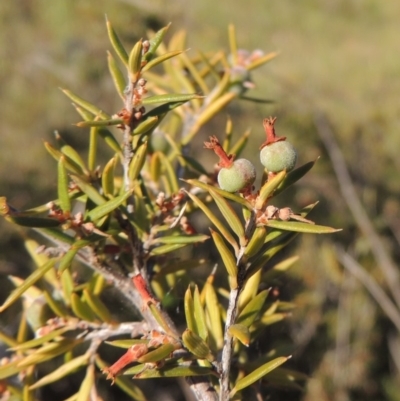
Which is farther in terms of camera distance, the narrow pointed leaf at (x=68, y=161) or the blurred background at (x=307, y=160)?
the blurred background at (x=307, y=160)

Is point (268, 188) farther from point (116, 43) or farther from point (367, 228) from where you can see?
point (367, 228)

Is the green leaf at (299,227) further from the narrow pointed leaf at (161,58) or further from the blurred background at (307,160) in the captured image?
the blurred background at (307,160)

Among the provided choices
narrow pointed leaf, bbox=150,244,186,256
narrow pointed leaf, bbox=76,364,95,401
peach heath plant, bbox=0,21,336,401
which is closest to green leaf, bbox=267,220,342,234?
peach heath plant, bbox=0,21,336,401

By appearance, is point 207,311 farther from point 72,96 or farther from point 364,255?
point 364,255

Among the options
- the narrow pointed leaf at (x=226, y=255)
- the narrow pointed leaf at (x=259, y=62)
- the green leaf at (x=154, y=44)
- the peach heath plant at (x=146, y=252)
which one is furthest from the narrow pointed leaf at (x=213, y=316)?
the narrow pointed leaf at (x=259, y=62)

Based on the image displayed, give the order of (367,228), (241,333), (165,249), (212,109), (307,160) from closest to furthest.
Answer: (241,333), (165,249), (212,109), (367,228), (307,160)

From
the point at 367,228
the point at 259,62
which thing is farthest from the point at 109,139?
the point at 367,228


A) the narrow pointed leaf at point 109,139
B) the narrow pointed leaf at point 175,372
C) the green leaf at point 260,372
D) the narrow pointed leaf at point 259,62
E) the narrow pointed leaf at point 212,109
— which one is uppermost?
the narrow pointed leaf at point 109,139
